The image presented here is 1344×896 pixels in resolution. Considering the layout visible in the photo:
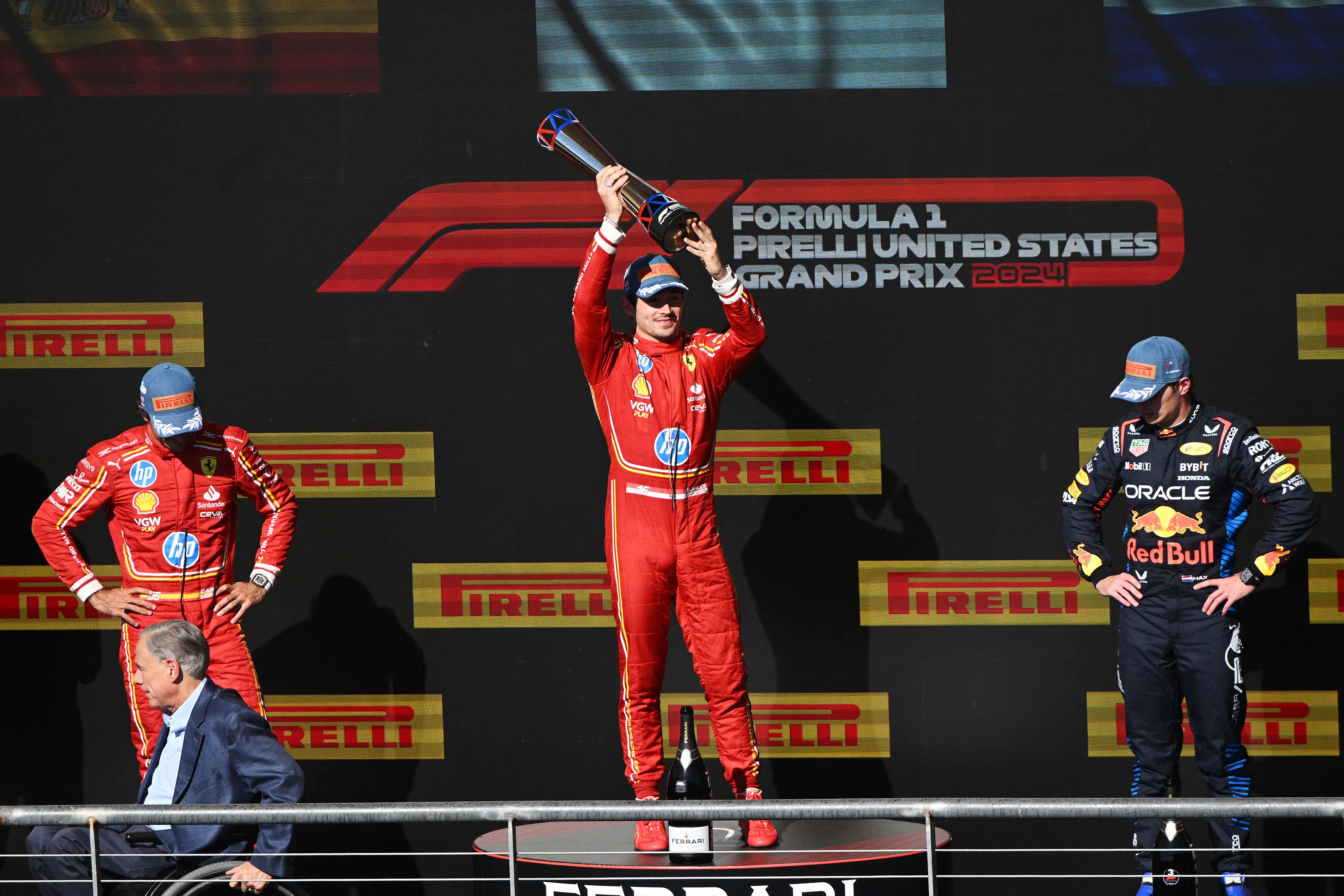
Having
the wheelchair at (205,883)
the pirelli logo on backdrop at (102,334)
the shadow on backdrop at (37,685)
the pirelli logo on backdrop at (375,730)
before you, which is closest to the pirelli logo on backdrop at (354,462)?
the pirelli logo on backdrop at (102,334)

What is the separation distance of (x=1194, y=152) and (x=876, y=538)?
153cm

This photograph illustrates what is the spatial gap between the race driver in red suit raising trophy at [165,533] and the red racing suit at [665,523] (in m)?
1.08

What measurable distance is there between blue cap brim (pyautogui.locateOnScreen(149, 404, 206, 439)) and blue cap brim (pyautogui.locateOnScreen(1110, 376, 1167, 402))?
2491 millimetres

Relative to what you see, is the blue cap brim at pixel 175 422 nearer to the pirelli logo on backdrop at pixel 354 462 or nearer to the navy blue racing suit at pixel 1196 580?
the pirelli logo on backdrop at pixel 354 462

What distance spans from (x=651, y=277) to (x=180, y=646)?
1517 millimetres

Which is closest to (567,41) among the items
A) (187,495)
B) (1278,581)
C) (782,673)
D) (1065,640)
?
(187,495)

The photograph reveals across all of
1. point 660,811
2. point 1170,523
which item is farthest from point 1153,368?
point 660,811

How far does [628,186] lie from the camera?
11.8 ft

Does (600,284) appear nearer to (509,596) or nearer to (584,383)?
(584,383)

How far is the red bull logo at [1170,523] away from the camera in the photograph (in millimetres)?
3650

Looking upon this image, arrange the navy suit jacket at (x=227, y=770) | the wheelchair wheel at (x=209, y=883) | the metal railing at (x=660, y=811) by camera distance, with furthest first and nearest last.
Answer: the navy suit jacket at (x=227, y=770) < the wheelchair wheel at (x=209, y=883) < the metal railing at (x=660, y=811)

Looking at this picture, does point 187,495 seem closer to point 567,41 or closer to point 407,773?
point 407,773

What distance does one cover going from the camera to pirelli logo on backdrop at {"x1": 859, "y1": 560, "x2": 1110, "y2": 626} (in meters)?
4.36

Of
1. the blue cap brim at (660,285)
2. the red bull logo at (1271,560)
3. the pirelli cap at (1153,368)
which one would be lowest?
the red bull logo at (1271,560)
